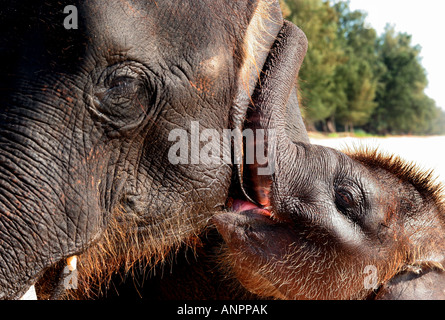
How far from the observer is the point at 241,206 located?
2951mm

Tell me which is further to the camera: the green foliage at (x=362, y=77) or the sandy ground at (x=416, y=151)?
the green foliage at (x=362, y=77)

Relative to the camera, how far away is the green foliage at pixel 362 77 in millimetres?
36125

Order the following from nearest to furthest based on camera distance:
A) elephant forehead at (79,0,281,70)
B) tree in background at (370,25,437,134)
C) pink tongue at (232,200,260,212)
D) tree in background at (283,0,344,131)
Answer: elephant forehead at (79,0,281,70), pink tongue at (232,200,260,212), tree in background at (283,0,344,131), tree in background at (370,25,437,134)

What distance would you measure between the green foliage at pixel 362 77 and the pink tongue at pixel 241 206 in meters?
28.4

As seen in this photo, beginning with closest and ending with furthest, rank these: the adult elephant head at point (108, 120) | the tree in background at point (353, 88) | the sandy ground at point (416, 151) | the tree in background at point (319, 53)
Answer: the adult elephant head at point (108, 120) → the sandy ground at point (416, 151) → the tree in background at point (319, 53) → the tree in background at point (353, 88)

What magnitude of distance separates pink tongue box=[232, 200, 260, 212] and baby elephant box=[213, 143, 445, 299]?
5 cm

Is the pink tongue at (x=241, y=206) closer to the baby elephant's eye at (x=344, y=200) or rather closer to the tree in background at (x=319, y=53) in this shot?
the baby elephant's eye at (x=344, y=200)

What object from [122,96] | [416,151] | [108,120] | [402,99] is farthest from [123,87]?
[402,99]

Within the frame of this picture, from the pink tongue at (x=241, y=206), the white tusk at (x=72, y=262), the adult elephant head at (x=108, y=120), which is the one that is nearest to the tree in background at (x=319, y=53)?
the pink tongue at (x=241, y=206)

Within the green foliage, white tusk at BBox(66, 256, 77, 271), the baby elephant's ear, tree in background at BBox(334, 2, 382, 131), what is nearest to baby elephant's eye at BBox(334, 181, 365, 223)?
the baby elephant's ear

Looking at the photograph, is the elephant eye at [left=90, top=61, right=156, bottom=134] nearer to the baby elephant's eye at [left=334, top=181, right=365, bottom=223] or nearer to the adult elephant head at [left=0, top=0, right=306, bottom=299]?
the adult elephant head at [left=0, top=0, right=306, bottom=299]

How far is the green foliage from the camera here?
36125 millimetres

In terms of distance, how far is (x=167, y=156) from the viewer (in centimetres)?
267
